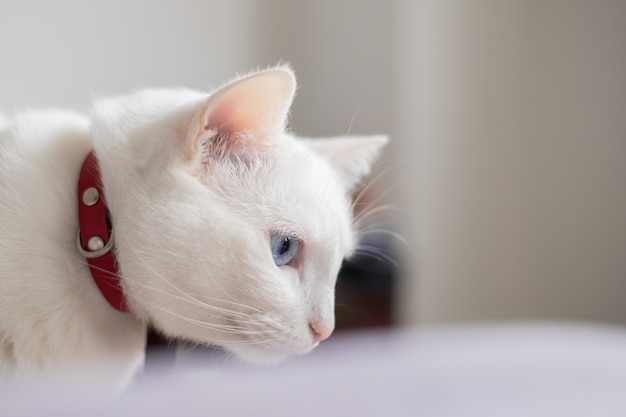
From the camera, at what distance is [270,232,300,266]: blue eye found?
2.06 ft

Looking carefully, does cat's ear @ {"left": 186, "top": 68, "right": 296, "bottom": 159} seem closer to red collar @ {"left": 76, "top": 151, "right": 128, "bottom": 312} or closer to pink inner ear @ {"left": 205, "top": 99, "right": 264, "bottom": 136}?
pink inner ear @ {"left": 205, "top": 99, "right": 264, "bottom": 136}

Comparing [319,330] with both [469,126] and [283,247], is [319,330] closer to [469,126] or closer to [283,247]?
[283,247]

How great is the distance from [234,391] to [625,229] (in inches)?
62.8

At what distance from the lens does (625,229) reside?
1684 millimetres

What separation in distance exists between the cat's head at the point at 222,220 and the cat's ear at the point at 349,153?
0.50 feet

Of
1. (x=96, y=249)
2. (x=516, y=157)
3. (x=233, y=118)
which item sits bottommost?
(x=516, y=157)

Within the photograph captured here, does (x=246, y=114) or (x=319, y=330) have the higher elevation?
(x=246, y=114)

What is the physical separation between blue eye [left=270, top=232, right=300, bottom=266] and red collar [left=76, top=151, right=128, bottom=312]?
17cm

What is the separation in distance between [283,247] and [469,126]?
4.35ft

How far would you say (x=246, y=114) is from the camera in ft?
1.98

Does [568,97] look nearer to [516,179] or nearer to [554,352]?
[516,179]

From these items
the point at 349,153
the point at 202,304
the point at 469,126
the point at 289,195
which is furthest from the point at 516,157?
the point at 202,304

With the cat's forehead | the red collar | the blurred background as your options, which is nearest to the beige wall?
the blurred background

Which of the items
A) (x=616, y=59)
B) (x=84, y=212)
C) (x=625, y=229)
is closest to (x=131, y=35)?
(x=84, y=212)
